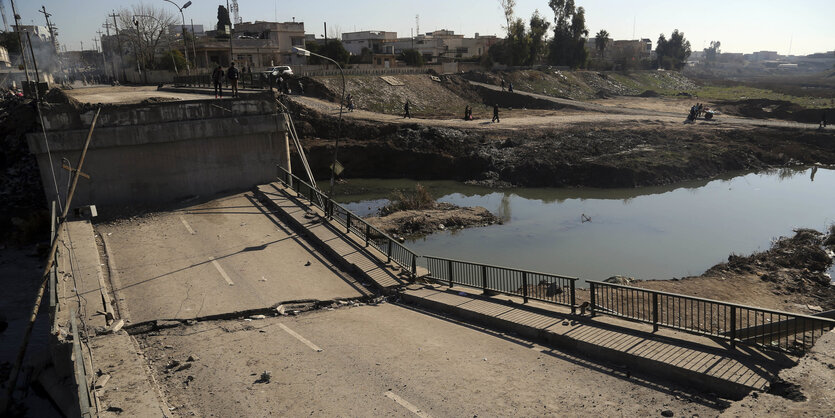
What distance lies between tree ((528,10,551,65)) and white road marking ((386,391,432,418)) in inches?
3598

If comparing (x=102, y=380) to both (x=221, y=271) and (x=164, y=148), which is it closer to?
(x=221, y=271)

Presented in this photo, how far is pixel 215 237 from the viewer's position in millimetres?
19922

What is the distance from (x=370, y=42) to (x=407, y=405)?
356 ft

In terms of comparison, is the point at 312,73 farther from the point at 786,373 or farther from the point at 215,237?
the point at 786,373

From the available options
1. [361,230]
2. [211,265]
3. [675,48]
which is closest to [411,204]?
[361,230]

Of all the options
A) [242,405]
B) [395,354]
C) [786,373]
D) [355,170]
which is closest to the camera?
[786,373]

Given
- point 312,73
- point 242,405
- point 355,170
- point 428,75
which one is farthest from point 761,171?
point 242,405

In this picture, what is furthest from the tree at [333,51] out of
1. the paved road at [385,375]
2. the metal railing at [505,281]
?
the paved road at [385,375]

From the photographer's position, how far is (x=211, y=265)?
17453 mm

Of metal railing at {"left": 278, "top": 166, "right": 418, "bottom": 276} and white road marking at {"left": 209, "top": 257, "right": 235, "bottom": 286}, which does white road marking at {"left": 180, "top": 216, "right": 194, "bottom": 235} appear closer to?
white road marking at {"left": 209, "top": 257, "right": 235, "bottom": 286}

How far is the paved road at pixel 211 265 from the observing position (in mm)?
14922

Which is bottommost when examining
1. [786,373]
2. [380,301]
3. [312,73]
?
[380,301]

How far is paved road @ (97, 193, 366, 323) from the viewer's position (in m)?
14.9

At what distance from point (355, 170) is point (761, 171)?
32095mm
